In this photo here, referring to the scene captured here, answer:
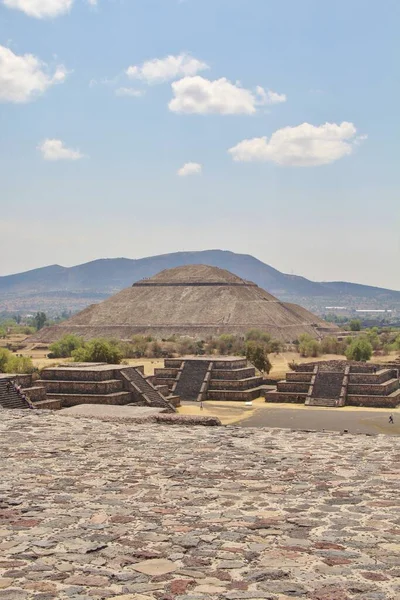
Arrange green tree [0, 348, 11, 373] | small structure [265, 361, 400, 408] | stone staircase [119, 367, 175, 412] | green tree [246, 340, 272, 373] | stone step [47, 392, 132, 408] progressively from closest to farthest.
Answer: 1. stone step [47, 392, 132, 408]
2. stone staircase [119, 367, 175, 412]
3. small structure [265, 361, 400, 408]
4. green tree [0, 348, 11, 373]
5. green tree [246, 340, 272, 373]

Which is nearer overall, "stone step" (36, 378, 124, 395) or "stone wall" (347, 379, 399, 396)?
"stone step" (36, 378, 124, 395)

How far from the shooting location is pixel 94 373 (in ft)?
114

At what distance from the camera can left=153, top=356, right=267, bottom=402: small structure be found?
4191 centimetres

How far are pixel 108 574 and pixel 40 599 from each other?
722mm

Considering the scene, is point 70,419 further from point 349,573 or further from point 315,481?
point 349,573

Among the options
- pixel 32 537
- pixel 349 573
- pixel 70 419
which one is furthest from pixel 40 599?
pixel 70 419

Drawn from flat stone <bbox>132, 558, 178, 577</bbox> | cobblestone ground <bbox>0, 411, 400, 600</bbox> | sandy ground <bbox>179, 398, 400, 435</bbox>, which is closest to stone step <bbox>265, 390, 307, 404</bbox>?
sandy ground <bbox>179, 398, 400, 435</bbox>

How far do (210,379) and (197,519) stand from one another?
3522 cm

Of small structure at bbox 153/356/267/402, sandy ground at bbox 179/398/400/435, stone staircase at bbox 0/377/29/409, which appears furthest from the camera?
small structure at bbox 153/356/267/402

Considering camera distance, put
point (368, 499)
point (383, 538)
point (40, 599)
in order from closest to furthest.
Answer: point (40, 599)
point (383, 538)
point (368, 499)

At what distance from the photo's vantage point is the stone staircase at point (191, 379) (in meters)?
41.8

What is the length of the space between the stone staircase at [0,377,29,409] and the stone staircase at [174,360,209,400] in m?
14.1

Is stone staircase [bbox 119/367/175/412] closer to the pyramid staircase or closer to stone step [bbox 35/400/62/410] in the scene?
the pyramid staircase

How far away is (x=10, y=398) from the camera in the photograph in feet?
94.0
